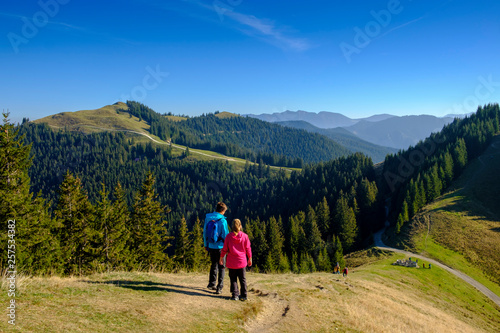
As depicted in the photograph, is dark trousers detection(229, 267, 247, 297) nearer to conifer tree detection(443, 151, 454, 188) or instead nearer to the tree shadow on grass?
the tree shadow on grass

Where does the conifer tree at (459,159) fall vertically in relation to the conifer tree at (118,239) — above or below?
above

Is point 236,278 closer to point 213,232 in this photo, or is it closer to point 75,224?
point 213,232

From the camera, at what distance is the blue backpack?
1161 centimetres

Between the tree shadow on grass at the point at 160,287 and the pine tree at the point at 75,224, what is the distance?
741 inches

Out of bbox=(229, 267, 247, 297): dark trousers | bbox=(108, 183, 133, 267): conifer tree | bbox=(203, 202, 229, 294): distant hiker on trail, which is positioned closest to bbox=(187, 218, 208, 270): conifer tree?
bbox=(108, 183, 133, 267): conifer tree

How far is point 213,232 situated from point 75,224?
2410cm

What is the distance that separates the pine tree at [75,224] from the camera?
28094 millimetres

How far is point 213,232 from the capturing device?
1164 cm

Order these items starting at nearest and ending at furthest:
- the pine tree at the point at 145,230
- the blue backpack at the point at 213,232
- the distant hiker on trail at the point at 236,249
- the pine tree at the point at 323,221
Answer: the distant hiker on trail at the point at 236,249 → the blue backpack at the point at 213,232 → the pine tree at the point at 145,230 → the pine tree at the point at 323,221

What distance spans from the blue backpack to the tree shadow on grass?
2.77 meters

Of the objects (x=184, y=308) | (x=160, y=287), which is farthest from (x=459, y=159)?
(x=184, y=308)

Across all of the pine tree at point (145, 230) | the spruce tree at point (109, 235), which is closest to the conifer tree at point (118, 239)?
the spruce tree at point (109, 235)

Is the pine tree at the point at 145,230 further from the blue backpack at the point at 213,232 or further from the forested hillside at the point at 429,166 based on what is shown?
the forested hillside at the point at 429,166

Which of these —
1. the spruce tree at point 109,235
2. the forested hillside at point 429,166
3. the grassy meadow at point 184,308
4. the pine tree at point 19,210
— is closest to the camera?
the grassy meadow at point 184,308
